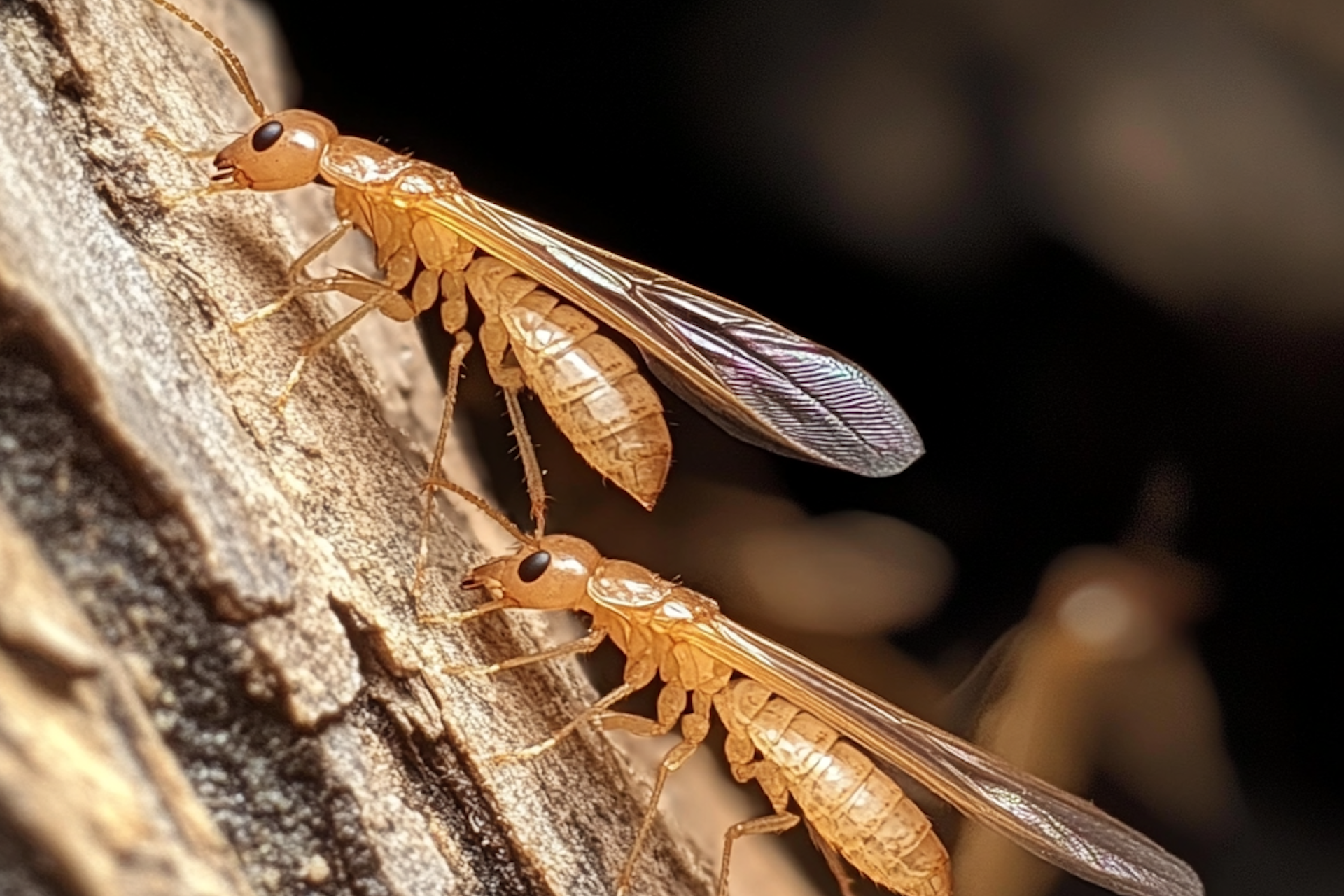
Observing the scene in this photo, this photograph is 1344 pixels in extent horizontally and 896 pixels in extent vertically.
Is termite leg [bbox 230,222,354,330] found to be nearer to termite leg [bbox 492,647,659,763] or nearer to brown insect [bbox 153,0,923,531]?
brown insect [bbox 153,0,923,531]

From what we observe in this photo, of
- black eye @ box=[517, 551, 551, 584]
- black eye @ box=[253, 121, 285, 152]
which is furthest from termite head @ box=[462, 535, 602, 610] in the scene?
black eye @ box=[253, 121, 285, 152]

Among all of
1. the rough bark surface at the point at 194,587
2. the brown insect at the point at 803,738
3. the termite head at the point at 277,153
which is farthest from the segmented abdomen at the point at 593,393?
the termite head at the point at 277,153

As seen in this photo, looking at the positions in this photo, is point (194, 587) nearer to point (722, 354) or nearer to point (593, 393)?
point (593, 393)

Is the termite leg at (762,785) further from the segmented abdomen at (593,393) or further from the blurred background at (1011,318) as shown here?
the blurred background at (1011,318)

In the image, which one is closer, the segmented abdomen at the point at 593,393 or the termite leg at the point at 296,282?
the termite leg at the point at 296,282

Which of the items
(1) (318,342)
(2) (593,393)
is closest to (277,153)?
(1) (318,342)

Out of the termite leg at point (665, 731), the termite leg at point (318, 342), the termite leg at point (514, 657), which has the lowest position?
the termite leg at point (665, 731)
